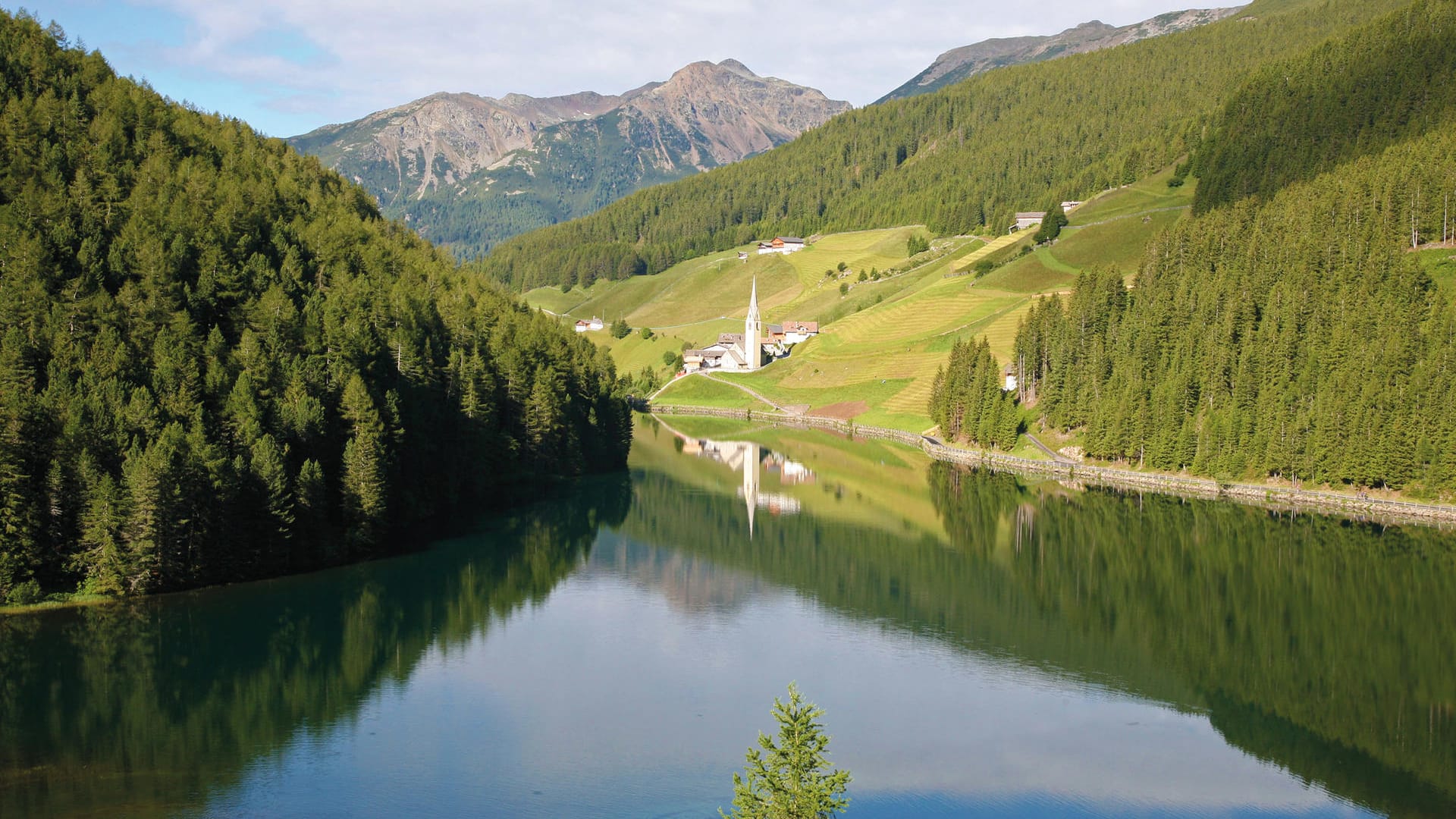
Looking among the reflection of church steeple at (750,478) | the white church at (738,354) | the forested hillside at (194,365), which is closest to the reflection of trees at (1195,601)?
the reflection of church steeple at (750,478)

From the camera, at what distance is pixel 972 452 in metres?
108

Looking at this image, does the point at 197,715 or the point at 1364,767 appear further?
the point at 197,715

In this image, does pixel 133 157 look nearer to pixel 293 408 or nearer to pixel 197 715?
pixel 293 408

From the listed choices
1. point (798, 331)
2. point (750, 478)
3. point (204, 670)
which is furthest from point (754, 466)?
point (798, 331)

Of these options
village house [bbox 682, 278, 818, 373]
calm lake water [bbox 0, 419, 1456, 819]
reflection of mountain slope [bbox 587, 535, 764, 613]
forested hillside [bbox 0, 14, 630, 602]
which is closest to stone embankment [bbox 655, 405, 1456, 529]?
calm lake water [bbox 0, 419, 1456, 819]

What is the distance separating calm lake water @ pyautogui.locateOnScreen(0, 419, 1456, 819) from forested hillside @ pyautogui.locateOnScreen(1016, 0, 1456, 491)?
10.5 metres

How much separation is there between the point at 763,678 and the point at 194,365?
28982 millimetres

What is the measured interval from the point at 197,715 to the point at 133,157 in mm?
40685

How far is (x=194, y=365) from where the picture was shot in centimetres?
5141

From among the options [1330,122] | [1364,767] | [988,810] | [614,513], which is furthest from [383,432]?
[1330,122]

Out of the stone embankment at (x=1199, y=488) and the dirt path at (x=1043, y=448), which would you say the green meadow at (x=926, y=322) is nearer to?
the stone embankment at (x=1199, y=488)

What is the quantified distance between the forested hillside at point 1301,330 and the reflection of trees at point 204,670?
2066 inches

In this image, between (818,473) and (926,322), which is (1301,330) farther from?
(926,322)

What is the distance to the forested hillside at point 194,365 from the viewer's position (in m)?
45.4
